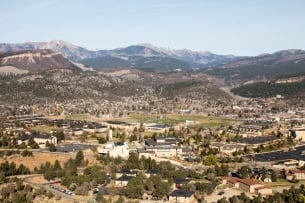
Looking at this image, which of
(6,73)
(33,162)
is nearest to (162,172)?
(33,162)

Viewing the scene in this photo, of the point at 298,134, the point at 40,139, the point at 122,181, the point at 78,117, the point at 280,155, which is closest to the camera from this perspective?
the point at 122,181

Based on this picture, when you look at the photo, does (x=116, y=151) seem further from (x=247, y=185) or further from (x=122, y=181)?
(x=247, y=185)

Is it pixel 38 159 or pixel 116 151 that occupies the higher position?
pixel 116 151

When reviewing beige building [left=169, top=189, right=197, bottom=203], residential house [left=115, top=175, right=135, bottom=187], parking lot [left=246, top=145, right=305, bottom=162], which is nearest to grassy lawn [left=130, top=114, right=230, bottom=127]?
parking lot [left=246, top=145, right=305, bottom=162]

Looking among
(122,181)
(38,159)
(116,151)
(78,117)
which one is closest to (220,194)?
(122,181)

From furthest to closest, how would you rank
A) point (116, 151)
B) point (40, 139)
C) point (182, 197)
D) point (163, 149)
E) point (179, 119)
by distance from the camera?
point (179, 119) → point (40, 139) → point (163, 149) → point (116, 151) → point (182, 197)

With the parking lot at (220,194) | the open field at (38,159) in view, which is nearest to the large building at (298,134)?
the parking lot at (220,194)
